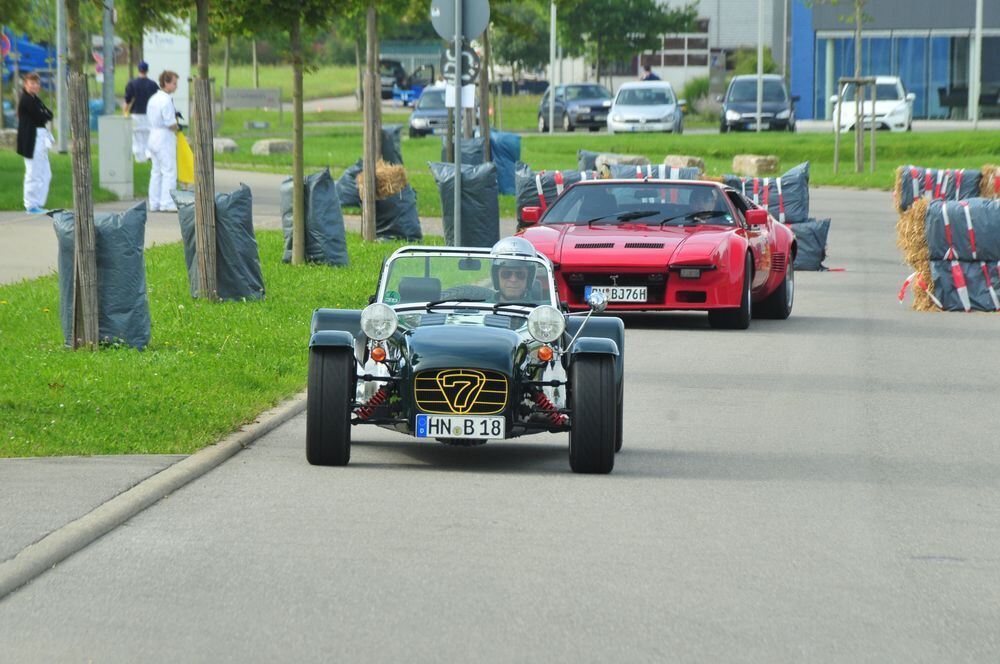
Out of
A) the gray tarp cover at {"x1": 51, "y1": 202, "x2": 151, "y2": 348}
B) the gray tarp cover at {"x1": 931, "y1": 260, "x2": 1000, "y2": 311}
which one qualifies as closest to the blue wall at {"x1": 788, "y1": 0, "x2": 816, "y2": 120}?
the gray tarp cover at {"x1": 931, "y1": 260, "x2": 1000, "y2": 311}

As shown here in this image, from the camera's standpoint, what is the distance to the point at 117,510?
7.82 meters

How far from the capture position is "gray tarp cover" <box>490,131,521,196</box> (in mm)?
33000

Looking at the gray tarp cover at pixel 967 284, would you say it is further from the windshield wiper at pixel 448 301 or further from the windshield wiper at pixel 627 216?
the windshield wiper at pixel 448 301

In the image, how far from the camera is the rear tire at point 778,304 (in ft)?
56.2

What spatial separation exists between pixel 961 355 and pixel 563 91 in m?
46.7

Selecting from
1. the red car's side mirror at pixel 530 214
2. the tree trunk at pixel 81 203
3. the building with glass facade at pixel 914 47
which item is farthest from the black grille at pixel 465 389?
the building with glass facade at pixel 914 47

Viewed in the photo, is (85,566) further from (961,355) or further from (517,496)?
(961,355)

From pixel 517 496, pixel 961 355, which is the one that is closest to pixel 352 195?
pixel 961 355

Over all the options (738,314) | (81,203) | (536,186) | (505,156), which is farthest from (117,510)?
(505,156)

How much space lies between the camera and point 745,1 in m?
94.8

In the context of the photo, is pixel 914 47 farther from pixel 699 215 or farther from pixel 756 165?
pixel 699 215

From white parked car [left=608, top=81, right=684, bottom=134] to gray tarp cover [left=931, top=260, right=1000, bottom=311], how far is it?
34.6m

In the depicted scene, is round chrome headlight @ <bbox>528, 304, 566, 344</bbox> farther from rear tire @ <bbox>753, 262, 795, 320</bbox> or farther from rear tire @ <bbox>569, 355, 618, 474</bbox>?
rear tire @ <bbox>753, 262, 795, 320</bbox>

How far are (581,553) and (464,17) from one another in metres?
11.7
